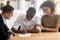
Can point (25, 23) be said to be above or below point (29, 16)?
below

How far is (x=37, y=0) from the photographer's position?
405cm

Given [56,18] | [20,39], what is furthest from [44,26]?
[20,39]

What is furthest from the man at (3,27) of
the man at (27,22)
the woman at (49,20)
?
the woman at (49,20)

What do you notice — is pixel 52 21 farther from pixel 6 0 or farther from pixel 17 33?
pixel 6 0

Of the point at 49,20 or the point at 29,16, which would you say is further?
the point at 49,20

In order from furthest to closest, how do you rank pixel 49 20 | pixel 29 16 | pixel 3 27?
pixel 49 20 → pixel 29 16 → pixel 3 27

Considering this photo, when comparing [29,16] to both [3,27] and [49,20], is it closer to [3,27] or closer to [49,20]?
[49,20]

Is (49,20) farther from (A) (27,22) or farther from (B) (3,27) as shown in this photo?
(B) (3,27)

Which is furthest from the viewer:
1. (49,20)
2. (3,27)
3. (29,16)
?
(49,20)

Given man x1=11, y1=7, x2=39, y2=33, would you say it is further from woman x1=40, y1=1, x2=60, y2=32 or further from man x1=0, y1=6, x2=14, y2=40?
man x1=0, y1=6, x2=14, y2=40

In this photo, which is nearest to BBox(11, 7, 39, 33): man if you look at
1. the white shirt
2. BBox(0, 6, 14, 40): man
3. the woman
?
the white shirt

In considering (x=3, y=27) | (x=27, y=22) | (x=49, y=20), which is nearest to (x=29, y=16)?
(x=27, y=22)

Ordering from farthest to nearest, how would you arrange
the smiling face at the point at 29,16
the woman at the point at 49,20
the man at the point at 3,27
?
the woman at the point at 49,20 → the smiling face at the point at 29,16 → the man at the point at 3,27

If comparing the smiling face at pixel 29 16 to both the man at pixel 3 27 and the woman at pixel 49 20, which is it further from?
the man at pixel 3 27
